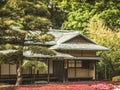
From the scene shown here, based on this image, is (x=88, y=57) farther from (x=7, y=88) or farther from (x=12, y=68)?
(x=7, y=88)

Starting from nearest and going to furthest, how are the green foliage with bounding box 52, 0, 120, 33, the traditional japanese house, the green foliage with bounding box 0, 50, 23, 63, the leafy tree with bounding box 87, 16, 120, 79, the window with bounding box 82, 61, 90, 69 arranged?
the green foliage with bounding box 0, 50, 23, 63
the traditional japanese house
the window with bounding box 82, 61, 90, 69
the leafy tree with bounding box 87, 16, 120, 79
the green foliage with bounding box 52, 0, 120, 33

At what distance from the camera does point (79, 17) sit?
61.7 metres

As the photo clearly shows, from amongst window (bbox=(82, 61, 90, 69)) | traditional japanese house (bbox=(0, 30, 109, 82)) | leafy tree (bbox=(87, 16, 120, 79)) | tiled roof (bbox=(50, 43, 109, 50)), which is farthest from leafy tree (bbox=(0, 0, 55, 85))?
leafy tree (bbox=(87, 16, 120, 79))

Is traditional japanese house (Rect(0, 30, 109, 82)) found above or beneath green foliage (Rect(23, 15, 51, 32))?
beneath

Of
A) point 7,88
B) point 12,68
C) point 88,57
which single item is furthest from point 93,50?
point 7,88

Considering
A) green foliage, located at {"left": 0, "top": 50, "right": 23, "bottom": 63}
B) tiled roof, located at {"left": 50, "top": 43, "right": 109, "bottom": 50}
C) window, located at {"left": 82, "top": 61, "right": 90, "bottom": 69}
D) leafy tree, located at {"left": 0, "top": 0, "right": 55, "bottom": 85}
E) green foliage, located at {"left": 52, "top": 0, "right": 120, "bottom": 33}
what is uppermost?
green foliage, located at {"left": 52, "top": 0, "right": 120, "bottom": 33}

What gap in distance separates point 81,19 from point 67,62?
16.0 metres

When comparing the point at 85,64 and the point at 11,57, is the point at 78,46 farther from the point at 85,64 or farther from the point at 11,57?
the point at 11,57

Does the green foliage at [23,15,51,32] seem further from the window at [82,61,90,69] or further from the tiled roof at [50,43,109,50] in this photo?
the window at [82,61,90,69]

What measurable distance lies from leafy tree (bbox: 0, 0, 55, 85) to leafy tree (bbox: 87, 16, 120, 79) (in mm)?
17665

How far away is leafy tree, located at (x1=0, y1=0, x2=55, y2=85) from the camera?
3178 cm

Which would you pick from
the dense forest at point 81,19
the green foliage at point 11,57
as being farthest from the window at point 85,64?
the green foliage at point 11,57

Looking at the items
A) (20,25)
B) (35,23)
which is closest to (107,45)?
(35,23)

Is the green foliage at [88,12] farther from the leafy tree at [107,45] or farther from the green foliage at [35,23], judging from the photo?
the green foliage at [35,23]
